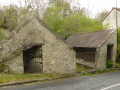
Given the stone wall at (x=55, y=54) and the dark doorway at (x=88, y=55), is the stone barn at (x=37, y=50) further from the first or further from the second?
the dark doorway at (x=88, y=55)

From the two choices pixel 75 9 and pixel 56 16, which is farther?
pixel 75 9

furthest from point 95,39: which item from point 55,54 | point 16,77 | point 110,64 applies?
point 16,77

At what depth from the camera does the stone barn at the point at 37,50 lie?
8.63m

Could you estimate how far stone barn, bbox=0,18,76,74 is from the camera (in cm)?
863

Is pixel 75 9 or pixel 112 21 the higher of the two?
pixel 75 9

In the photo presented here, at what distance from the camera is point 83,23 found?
24.3 metres

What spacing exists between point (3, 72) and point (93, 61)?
930 centimetres

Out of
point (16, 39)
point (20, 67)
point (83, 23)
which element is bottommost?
point (20, 67)

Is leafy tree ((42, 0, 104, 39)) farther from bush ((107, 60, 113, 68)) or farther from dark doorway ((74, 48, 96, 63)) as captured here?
bush ((107, 60, 113, 68))

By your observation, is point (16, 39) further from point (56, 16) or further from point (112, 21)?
point (112, 21)

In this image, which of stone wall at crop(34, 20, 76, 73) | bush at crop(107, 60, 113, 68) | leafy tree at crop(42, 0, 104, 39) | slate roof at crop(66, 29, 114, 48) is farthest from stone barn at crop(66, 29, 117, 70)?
leafy tree at crop(42, 0, 104, 39)

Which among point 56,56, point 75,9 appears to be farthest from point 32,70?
point 75,9

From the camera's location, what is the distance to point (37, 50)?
942 cm

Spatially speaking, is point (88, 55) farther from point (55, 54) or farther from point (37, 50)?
point (37, 50)
